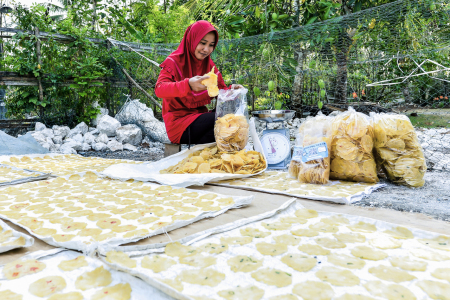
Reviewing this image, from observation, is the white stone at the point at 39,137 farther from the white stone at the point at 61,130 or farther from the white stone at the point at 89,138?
the white stone at the point at 89,138

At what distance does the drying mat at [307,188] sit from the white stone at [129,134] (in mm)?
2580

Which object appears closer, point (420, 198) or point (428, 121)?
point (420, 198)

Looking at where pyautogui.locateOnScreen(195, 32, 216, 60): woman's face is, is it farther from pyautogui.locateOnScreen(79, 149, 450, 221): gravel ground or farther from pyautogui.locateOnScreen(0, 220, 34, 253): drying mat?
pyautogui.locateOnScreen(0, 220, 34, 253): drying mat

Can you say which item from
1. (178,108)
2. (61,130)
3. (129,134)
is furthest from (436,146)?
(61,130)

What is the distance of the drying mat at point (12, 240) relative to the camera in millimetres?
902

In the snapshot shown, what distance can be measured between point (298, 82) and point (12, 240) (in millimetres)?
2832

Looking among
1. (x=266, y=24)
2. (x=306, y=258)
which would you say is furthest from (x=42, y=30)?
(x=306, y=258)

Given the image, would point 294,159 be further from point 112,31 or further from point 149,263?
point 112,31

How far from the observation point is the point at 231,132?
215cm

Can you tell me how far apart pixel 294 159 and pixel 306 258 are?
1116mm

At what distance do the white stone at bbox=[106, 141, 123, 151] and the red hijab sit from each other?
1.79m

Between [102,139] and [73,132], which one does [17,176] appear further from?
[73,132]

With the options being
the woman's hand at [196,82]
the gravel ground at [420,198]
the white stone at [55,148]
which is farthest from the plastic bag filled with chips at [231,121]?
the white stone at [55,148]

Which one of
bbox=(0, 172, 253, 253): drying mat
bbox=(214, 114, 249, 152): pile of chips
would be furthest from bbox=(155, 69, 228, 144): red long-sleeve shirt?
bbox=(0, 172, 253, 253): drying mat
